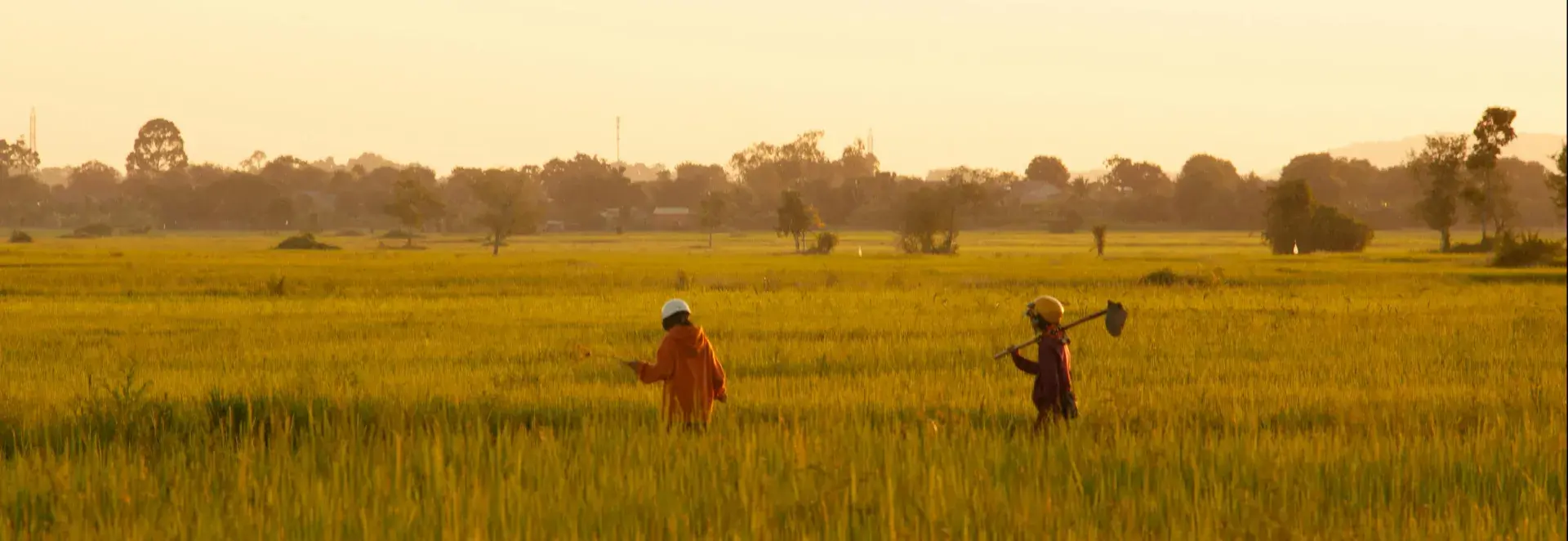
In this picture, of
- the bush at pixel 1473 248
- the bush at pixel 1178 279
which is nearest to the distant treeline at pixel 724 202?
the bush at pixel 1473 248

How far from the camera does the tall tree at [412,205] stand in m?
118

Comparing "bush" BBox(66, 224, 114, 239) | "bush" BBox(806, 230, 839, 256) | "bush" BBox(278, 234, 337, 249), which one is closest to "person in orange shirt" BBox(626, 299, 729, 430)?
"bush" BBox(806, 230, 839, 256)

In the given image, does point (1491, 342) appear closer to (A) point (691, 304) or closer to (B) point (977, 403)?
(B) point (977, 403)

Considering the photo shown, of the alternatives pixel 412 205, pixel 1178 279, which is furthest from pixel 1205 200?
pixel 1178 279

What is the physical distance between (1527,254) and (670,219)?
117993mm

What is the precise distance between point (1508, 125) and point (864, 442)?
88.4 meters

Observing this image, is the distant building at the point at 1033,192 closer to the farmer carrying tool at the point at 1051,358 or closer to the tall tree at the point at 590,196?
the tall tree at the point at 590,196

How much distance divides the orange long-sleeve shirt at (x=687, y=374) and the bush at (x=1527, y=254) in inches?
2060

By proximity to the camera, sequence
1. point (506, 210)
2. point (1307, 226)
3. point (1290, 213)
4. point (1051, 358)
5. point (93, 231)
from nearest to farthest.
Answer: point (1051, 358) < point (1307, 226) < point (1290, 213) < point (506, 210) < point (93, 231)

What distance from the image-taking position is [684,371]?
9617mm

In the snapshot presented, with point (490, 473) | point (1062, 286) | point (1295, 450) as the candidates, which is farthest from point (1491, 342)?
point (1062, 286)

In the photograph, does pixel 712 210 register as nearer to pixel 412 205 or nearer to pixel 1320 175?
pixel 412 205

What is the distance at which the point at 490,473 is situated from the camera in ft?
26.7

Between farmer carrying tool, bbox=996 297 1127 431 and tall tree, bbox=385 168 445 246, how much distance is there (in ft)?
356
